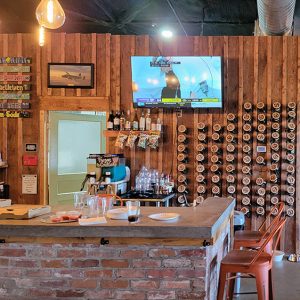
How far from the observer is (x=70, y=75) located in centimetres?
583

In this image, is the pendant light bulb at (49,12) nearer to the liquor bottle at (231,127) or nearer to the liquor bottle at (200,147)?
the liquor bottle at (200,147)

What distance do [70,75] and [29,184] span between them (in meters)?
1.62

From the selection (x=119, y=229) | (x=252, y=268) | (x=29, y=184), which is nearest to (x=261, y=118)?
(x=252, y=268)

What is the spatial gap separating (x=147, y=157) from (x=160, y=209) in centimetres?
260

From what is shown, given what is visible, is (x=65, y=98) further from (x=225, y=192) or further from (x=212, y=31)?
(x=212, y=31)

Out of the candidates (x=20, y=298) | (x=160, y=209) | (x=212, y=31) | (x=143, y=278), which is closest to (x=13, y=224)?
(x=20, y=298)

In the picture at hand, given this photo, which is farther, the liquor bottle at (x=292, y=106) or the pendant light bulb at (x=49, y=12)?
the liquor bottle at (x=292, y=106)

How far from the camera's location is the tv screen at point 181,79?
5.57 m

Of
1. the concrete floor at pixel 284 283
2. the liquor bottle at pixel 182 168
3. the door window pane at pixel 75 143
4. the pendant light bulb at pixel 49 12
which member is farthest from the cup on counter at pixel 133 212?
the door window pane at pixel 75 143

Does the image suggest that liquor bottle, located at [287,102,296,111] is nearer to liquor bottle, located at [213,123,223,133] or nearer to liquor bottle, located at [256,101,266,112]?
liquor bottle, located at [256,101,266,112]

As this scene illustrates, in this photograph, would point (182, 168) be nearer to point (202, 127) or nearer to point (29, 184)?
point (202, 127)

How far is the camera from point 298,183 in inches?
223

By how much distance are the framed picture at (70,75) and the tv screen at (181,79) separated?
0.63 meters

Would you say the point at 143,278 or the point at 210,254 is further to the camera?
the point at 210,254
